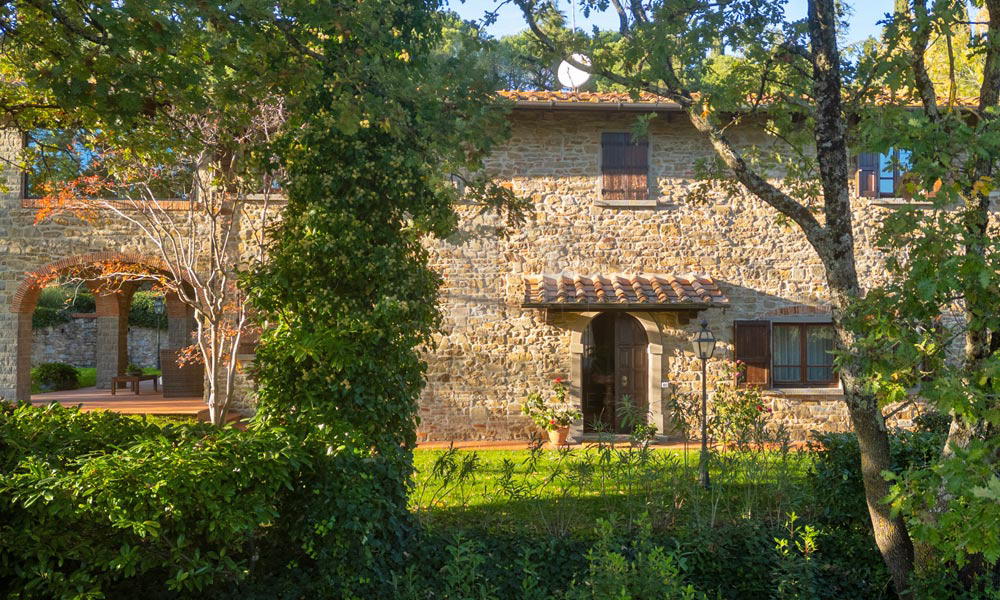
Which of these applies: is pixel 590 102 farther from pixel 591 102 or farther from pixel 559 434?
pixel 559 434

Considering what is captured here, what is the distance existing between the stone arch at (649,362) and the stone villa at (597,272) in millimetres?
21

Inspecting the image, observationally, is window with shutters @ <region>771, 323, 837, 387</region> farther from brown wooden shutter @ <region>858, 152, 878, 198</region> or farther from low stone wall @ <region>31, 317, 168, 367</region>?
low stone wall @ <region>31, 317, 168, 367</region>

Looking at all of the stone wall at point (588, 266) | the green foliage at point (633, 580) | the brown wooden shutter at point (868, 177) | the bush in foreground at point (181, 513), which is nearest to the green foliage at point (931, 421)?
the green foliage at point (633, 580)

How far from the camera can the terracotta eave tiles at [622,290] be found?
1066 cm

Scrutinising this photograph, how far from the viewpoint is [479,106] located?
18.1ft

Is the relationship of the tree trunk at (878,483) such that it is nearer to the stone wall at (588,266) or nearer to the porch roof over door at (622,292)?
the porch roof over door at (622,292)

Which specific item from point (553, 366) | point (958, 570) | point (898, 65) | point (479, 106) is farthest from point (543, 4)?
point (553, 366)

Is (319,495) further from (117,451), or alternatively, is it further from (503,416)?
(503,416)

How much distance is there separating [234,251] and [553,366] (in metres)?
4.89

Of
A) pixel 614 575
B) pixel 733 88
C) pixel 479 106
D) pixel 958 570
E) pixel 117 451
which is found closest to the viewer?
pixel 614 575

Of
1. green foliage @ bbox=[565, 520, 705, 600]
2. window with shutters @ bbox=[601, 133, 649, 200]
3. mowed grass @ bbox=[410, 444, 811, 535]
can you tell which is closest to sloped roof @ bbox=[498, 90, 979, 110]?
window with shutters @ bbox=[601, 133, 649, 200]

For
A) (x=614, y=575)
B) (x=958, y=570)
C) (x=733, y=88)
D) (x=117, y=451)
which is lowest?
(x=958, y=570)

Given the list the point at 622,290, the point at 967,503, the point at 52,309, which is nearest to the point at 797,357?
the point at 622,290

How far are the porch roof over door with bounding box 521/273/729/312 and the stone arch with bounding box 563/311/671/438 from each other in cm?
46
